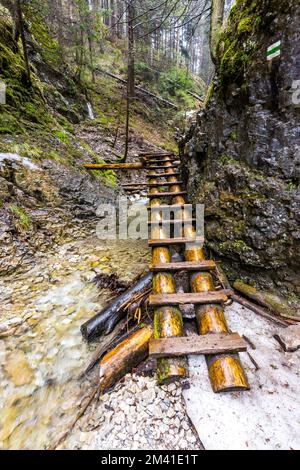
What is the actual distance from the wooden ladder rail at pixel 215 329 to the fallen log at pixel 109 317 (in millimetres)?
855

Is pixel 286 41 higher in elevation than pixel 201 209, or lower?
higher

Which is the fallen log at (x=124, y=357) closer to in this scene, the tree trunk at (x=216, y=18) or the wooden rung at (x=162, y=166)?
the wooden rung at (x=162, y=166)

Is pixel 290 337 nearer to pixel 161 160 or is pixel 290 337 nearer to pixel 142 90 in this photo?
pixel 161 160

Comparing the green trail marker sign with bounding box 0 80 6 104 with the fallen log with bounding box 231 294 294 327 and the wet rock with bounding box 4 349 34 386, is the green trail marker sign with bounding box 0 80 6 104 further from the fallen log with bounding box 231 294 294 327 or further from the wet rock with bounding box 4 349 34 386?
the fallen log with bounding box 231 294 294 327

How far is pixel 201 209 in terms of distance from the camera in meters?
4.18

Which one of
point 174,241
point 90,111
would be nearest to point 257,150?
point 174,241

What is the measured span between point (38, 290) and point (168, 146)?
11.2 meters

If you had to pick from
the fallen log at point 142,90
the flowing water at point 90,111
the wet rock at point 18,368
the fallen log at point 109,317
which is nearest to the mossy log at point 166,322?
the fallen log at point 109,317

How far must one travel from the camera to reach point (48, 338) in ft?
9.57

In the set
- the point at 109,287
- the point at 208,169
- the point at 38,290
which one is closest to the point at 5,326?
the point at 38,290

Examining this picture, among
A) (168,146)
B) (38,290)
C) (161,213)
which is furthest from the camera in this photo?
(168,146)

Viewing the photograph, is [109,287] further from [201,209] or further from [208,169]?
[208,169]

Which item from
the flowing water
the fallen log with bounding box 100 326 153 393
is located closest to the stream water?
the fallen log with bounding box 100 326 153 393

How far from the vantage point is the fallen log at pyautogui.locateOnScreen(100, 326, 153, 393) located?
7.45ft
